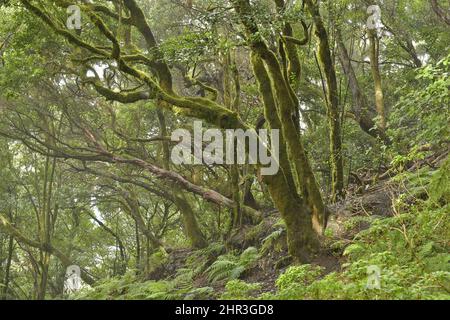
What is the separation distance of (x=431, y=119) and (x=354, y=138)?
9.15 metres

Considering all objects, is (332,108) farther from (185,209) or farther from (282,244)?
(185,209)

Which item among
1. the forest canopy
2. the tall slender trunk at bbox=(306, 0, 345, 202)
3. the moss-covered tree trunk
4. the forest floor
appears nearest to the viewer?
the forest canopy

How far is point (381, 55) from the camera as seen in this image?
18.5 m

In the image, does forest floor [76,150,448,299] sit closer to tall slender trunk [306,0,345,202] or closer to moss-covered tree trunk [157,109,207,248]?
tall slender trunk [306,0,345,202]

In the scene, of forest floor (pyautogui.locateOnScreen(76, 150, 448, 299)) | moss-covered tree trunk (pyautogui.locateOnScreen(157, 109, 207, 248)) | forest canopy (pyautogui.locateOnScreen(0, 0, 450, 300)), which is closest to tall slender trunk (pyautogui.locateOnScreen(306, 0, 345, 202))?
forest canopy (pyautogui.locateOnScreen(0, 0, 450, 300))

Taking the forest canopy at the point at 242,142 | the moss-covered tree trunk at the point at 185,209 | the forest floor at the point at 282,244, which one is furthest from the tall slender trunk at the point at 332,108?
the moss-covered tree trunk at the point at 185,209

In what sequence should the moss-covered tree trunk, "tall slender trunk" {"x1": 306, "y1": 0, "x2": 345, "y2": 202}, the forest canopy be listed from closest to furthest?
1. the forest canopy
2. "tall slender trunk" {"x1": 306, "y1": 0, "x2": 345, "y2": 202}
3. the moss-covered tree trunk

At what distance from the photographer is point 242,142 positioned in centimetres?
905

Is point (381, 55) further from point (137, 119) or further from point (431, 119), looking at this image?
point (431, 119)

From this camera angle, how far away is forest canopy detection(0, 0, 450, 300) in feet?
24.5

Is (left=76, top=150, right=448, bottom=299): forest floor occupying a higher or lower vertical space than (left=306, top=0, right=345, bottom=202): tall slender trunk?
lower

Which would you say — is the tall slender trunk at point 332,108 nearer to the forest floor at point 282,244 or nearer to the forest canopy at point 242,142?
the forest canopy at point 242,142

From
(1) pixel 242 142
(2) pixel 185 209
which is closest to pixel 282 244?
(1) pixel 242 142
